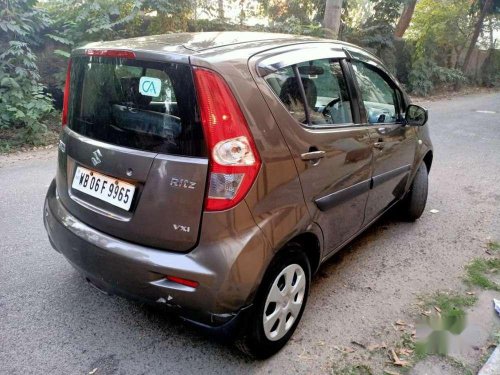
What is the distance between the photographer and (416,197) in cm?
411

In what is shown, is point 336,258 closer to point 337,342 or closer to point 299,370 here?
point 337,342

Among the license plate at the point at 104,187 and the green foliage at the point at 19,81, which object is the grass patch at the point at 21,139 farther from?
the license plate at the point at 104,187

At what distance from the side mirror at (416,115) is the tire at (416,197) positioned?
0.69 m

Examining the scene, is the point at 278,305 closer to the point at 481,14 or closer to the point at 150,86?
the point at 150,86

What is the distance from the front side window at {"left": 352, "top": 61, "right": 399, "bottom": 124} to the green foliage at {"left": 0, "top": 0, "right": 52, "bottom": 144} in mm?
5480

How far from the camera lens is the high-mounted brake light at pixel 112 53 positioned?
210cm

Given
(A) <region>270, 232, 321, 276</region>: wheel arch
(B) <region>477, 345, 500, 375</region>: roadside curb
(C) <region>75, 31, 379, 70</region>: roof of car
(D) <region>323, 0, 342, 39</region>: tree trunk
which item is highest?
(D) <region>323, 0, 342, 39</region>: tree trunk

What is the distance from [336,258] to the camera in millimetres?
3494

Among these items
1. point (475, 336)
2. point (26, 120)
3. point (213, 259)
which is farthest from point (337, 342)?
point (26, 120)

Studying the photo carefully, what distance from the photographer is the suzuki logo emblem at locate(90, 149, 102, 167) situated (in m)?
2.18

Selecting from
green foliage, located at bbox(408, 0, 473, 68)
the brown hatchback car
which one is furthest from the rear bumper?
green foliage, located at bbox(408, 0, 473, 68)

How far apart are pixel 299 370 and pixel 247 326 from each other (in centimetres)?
43

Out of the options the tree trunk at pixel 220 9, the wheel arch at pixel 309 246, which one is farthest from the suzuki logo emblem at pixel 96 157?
the tree trunk at pixel 220 9

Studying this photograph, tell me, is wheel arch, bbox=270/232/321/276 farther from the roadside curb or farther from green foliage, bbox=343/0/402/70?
green foliage, bbox=343/0/402/70
